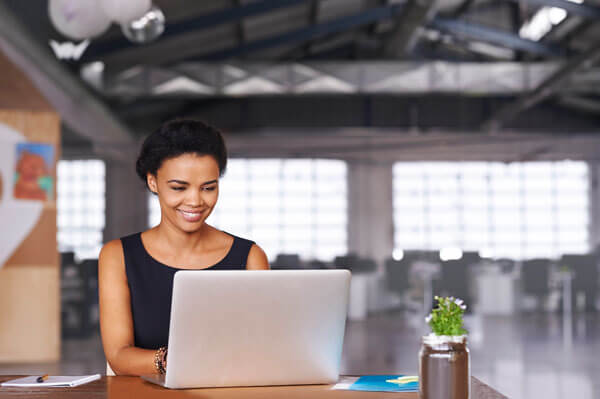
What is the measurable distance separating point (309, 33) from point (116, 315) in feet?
18.2

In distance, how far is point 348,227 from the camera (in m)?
7.31

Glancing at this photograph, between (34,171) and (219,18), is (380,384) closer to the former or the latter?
(219,18)

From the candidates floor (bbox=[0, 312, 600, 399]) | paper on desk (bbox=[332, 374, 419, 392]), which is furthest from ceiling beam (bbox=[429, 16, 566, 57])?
paper on desk (bbox=[332, 374, 419, 392])

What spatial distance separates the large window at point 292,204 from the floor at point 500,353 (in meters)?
0.94

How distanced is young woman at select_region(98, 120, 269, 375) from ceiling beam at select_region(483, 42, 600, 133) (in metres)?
5.41

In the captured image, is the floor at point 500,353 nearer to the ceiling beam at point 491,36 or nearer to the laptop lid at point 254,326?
the ceiling beam at point 491,36

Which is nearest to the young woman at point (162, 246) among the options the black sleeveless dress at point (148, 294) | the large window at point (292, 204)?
the black sleeveless dress at point (148, 294)

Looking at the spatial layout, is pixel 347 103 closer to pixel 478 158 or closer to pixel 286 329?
pixel 478 158

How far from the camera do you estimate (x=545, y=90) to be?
23.2ft

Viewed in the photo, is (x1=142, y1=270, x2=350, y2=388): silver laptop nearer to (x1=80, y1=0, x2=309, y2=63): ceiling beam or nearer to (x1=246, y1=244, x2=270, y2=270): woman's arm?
(x1=246, y1=244, x2=270, y2=270): woman's arm

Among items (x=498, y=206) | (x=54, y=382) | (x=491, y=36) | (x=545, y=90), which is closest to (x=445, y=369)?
(x=54, y=382)

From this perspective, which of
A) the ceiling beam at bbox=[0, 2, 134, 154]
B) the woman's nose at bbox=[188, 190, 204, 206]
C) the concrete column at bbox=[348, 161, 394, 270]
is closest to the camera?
the woman's nose at bbox=[188, 190, 204, 206]

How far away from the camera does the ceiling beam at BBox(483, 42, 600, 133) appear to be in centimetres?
657

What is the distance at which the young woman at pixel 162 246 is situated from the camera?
1.96m
